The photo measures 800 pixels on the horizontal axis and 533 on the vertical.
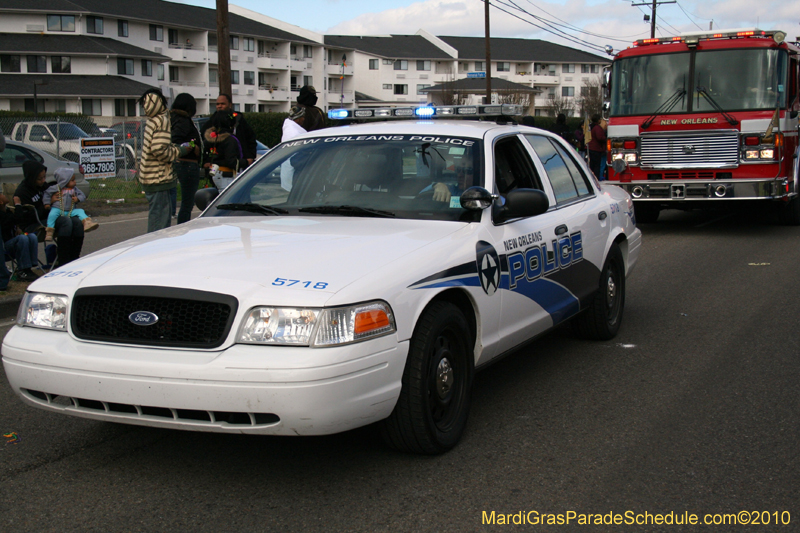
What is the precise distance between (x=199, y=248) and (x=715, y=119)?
1024cm

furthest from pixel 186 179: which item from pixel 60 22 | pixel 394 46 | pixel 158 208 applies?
pixel 394 46

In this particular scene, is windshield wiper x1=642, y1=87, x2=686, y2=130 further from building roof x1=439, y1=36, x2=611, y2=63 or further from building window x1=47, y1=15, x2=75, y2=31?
building roof x1=439, y1=36, x2=611, y2=63

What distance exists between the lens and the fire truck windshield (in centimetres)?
1227

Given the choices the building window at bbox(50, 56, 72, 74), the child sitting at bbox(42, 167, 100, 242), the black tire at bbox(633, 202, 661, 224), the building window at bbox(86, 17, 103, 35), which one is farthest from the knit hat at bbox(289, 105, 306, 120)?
the building window at bbox(86, 17, 103, 35)

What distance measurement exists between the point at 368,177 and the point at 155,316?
1.82 m

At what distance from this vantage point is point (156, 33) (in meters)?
65.2

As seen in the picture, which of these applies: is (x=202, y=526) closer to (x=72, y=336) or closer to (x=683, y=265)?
(x=72, y=336)

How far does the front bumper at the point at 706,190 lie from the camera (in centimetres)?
1213

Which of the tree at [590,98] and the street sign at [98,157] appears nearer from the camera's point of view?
the street sign at [98,157]

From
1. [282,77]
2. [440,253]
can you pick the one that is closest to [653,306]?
[440,253]

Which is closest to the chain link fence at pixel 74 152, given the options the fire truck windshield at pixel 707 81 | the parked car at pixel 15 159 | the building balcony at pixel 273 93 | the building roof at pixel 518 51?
the parked car at pixel 15 159

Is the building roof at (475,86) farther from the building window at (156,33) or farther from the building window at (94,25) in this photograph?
the building window at (94,25)

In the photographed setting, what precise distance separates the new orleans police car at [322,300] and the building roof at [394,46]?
8427 cm

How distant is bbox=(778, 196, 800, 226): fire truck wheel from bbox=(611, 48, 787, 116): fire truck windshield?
2.06 meters
